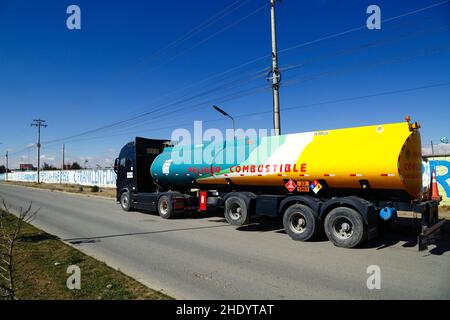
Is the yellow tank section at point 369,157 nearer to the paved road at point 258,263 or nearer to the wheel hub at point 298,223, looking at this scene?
the wheel hub at point 298,223

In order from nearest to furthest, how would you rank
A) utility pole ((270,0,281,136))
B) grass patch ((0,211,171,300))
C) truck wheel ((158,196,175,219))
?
grass patch ((0,211,171,300)) < truck wheel ((158,196,175,219)) < utility pole ((270,0,281,136))

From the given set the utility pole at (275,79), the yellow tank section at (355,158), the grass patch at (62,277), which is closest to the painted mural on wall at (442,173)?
the utility pole at (275,79)

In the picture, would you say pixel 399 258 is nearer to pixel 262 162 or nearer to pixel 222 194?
pixel 262 162

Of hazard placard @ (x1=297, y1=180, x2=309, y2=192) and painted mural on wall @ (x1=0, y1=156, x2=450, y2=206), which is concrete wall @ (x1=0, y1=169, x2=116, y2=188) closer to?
painted mural on wall @ (x1=0, y1=156, x2=450, y2=206)

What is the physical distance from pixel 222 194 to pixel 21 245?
21.5 ft

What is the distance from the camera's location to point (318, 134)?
376 inches

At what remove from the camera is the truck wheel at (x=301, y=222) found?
902 centimetres

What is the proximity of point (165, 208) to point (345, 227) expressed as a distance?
8.32 m

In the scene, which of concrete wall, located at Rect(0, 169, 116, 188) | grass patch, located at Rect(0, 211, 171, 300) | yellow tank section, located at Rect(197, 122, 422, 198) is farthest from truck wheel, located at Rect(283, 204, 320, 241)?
concrete wall, located at Rect(0, 169, 116, 188)

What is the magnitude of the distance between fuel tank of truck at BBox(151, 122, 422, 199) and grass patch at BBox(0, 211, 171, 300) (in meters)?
5.56

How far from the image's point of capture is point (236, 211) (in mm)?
11438

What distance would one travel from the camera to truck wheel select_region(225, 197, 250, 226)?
10.8 metres

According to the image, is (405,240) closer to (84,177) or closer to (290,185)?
(290,185)

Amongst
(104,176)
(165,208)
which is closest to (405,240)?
(165,208)
